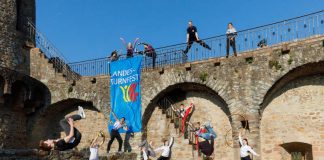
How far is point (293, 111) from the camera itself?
16422mm

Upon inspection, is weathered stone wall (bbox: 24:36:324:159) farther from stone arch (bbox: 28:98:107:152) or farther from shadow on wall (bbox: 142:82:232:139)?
stone arch (bbox: 28:98:107:152)

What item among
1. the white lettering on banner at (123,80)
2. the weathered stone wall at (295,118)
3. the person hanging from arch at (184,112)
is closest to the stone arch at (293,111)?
the weathered stone wall at (295,118)

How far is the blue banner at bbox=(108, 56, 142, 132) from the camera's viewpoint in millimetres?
19469

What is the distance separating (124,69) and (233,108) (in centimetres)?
587

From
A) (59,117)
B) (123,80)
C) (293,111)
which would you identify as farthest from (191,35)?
(59,117)

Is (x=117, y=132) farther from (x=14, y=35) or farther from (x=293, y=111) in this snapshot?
(x=14, y=35)

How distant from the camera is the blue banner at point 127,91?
63.9ft

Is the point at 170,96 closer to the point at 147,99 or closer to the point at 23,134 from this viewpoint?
the point at 147,99

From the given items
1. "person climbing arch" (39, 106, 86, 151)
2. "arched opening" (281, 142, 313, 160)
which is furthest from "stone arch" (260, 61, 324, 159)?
"person climbing arch" (39, 106, 86, 151)

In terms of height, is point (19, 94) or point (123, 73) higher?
point (123, 73)

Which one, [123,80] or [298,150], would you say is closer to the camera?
[298,150]

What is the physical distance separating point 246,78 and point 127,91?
5.80m

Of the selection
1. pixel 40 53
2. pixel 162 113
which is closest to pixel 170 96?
pixel 162 113

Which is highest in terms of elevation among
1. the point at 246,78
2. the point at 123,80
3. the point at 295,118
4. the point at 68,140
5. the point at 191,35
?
the point at 191,35
